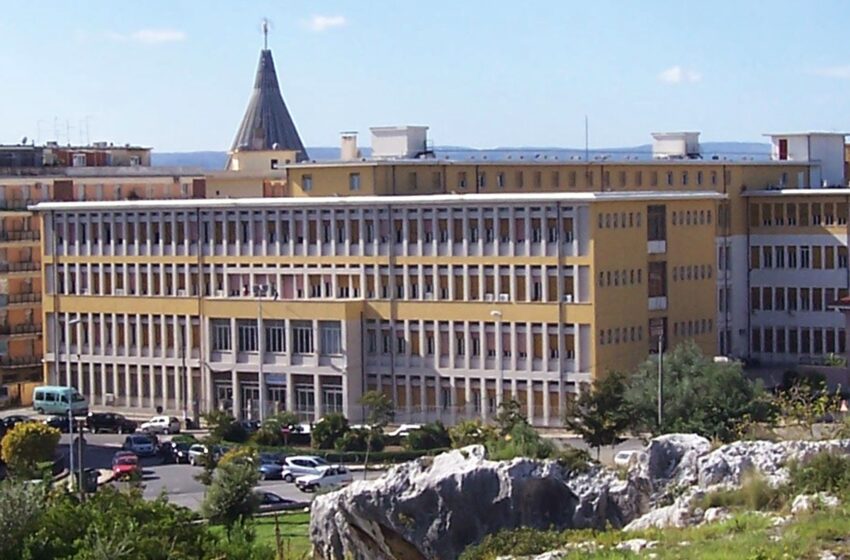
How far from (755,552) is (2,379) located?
60.4m

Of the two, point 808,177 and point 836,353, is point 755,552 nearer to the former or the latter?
point 836,353

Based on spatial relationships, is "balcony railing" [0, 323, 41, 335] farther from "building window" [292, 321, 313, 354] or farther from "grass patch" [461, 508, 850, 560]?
"grass patch" [461, 508, 850, 560]

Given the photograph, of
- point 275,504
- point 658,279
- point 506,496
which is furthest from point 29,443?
point 506,496

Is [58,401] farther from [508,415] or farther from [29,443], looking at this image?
[508,415]

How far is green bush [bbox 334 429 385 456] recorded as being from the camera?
6144 centimetres

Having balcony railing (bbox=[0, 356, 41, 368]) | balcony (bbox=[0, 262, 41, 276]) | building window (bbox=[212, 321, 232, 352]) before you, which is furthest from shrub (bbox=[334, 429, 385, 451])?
balcony (bbox=[0, 262, 41, 276])

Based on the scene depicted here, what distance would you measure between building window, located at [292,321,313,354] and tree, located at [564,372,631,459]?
529 inches

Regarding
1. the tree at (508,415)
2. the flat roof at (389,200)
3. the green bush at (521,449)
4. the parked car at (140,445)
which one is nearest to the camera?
the green bush at (521,449)

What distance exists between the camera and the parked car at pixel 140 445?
63.8 meters

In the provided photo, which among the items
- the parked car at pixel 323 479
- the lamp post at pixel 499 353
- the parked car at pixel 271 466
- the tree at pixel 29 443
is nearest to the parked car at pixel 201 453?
the parked car at pixel 271 466

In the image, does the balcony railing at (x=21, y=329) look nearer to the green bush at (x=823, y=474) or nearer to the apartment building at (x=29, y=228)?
the apartment building at (x=29, y=228)

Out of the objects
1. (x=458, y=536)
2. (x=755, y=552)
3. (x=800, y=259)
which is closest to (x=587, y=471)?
(x=458, y=536)

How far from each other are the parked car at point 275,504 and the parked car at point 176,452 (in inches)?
385

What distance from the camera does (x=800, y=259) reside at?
7656cm
